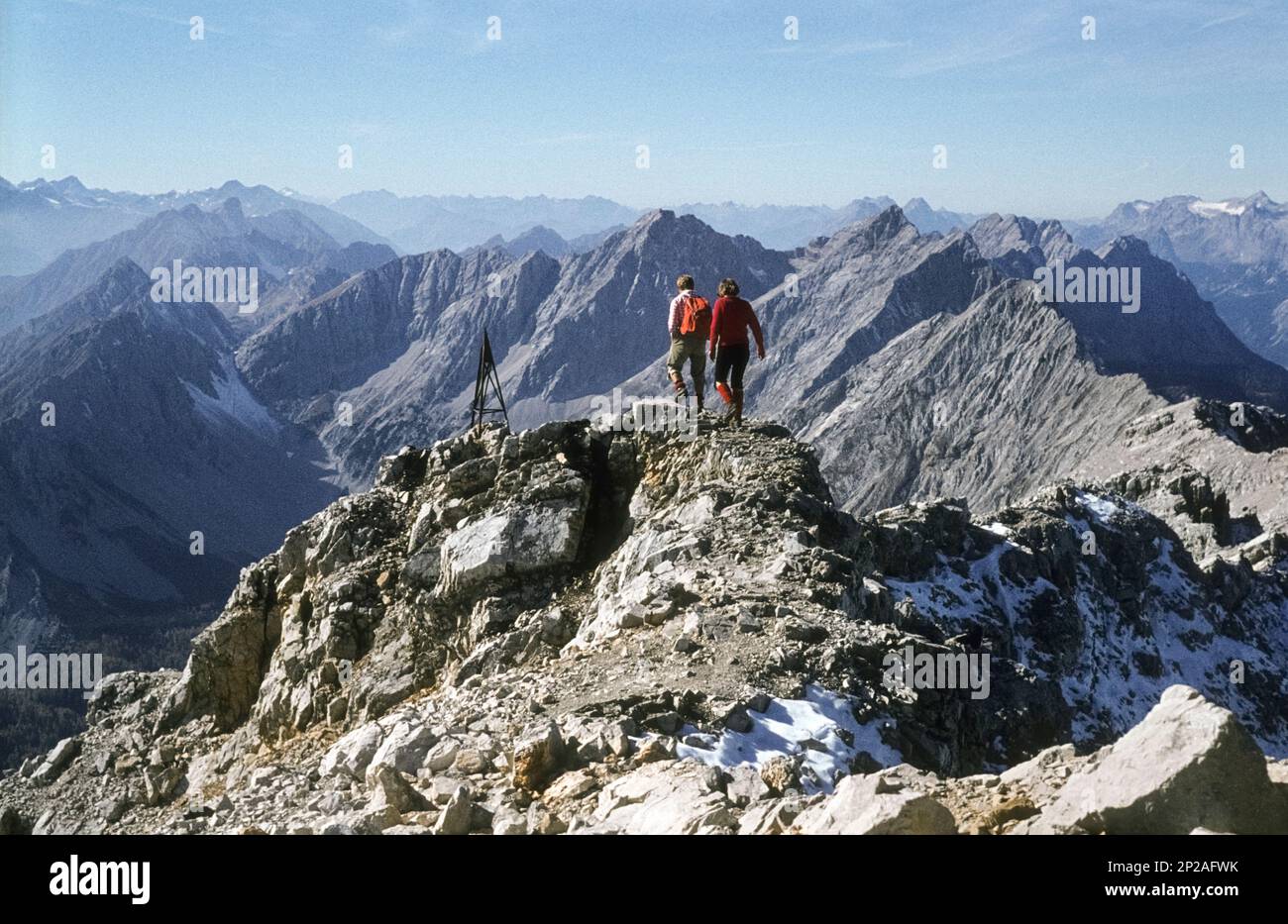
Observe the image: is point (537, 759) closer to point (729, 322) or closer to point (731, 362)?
point (731, 362)

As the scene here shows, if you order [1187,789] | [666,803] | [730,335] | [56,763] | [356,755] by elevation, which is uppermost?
[730,335]

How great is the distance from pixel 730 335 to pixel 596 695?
1046 centimetres

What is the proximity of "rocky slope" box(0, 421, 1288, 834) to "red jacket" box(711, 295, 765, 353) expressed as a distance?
288 cm

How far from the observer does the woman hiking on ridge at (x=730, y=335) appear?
75.5 ft

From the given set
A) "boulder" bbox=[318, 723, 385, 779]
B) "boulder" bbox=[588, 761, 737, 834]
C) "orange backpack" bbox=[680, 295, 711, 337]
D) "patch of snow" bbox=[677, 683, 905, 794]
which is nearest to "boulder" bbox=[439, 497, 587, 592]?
"orange backpack" bbox=[680, 295, 711, 337]

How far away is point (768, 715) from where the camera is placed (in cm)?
1495

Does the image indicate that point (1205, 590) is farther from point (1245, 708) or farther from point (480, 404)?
point (480, 404)

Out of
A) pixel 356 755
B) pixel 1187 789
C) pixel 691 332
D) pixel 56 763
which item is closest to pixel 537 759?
pixel 356 755

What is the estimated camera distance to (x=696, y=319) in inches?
955

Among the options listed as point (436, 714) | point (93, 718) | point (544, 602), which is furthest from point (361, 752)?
point (93, 718)

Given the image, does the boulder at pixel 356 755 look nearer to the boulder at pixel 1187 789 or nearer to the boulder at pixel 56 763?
the boulder at pixel 1187 789

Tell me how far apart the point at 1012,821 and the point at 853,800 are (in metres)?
1.49

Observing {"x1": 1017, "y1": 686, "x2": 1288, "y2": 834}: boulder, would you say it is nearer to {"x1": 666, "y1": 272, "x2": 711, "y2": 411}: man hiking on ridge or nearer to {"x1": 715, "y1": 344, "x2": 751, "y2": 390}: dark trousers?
{"x1": 715, "y1": 344, "x2": 751, "y2": 390}: dark trousers
